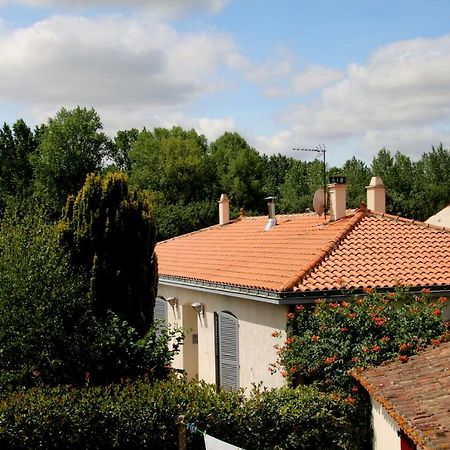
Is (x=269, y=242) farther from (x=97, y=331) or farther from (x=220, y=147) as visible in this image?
(x=220, y=147)

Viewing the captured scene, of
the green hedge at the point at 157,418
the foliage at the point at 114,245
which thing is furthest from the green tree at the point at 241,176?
the green hedge at the point at 157,418

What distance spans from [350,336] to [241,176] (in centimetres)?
4594

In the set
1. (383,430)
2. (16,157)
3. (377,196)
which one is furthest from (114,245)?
(16,157)

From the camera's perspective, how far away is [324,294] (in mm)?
13164

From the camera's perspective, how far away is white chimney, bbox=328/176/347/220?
17.5 metres

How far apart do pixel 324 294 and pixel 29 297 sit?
222 inches

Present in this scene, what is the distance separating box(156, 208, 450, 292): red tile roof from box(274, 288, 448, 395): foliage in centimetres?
79

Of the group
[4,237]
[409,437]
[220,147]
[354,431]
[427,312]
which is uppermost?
[220,147]

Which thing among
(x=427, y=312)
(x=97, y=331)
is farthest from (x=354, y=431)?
(x=97, y=331)

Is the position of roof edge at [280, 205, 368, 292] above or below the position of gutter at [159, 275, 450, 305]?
above

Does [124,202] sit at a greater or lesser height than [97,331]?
greater

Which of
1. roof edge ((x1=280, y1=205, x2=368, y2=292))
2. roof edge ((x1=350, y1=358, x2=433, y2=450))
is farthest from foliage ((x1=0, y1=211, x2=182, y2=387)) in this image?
roof edge ((x1=350, y1=358, x2=433, y2=450))

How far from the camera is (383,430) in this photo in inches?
428

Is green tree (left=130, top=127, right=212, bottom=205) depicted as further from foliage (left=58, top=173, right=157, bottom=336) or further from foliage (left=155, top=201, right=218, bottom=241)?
foliage (left=58, top=173, right=157, bottom=336)
